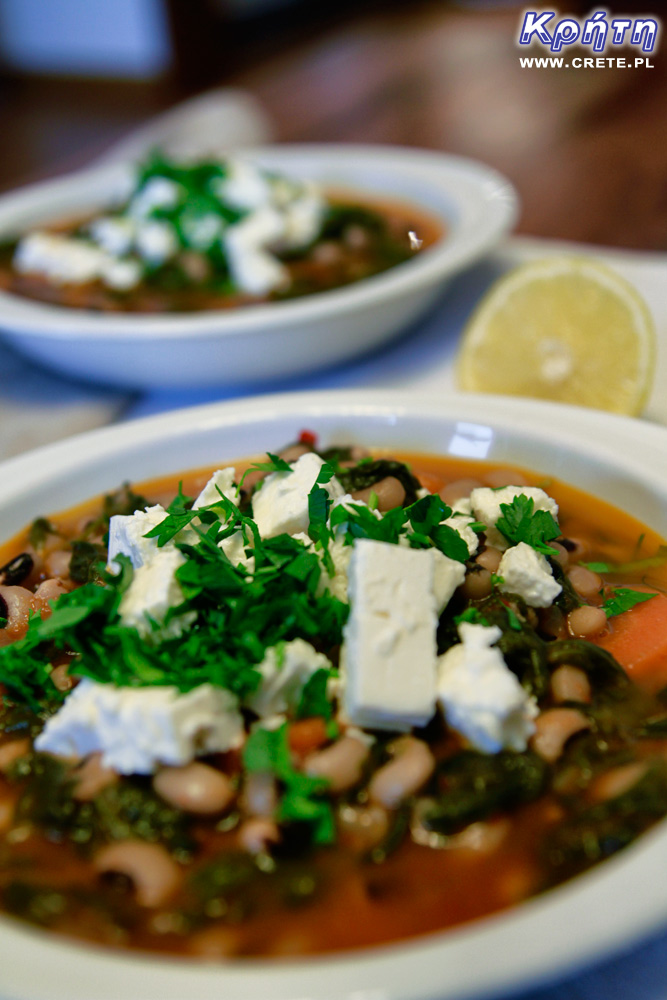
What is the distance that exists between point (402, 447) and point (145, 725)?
1.24 m

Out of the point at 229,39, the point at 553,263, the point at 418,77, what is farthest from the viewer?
the point at 229,39

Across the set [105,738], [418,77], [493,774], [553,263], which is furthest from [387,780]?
[418,77]

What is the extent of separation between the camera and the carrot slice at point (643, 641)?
Answer: 166cm

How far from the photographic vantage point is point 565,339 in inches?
111

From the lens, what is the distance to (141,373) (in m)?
3.07

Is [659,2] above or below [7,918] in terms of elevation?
above

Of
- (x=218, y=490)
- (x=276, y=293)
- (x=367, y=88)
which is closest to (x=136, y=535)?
(x=218, y=490)

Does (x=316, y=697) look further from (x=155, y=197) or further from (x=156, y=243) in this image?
(x=155, y=197)

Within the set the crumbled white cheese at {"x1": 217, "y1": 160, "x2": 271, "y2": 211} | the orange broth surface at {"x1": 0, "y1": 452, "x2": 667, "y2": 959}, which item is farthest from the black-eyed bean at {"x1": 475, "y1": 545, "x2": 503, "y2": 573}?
the crumbled white cheese at {"x1": 217, "y1": 160, "x2": 271, "y2": 211}

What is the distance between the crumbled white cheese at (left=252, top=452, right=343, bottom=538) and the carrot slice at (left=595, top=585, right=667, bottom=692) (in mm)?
623

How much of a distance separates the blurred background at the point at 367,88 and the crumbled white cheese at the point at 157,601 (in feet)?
11.0

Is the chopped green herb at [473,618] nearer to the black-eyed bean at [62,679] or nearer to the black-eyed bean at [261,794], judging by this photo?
the black-eyed bean at [261,794]

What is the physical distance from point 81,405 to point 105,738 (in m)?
1.91

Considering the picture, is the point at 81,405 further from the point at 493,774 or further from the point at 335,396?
the point at 493,774
